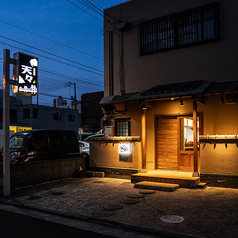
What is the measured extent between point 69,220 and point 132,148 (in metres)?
5.55

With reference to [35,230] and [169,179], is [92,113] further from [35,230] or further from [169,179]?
[35,230]

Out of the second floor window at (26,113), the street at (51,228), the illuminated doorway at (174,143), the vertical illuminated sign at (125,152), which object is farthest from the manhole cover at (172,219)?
the second floor window at (26,113)

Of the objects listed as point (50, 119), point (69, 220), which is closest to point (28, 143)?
point (69, 220)

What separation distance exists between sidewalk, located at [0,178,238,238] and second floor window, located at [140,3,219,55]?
638cm

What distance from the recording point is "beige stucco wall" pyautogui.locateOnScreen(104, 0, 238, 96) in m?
10.1

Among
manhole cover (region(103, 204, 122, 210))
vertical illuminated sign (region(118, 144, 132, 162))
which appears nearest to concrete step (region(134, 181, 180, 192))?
vertical illuminated sign (region(118, 144, 132, 162))

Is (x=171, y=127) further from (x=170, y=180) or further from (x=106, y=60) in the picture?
(x=106, y=60)

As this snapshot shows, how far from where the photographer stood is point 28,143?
1086 cm

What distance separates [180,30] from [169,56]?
125 centimetres

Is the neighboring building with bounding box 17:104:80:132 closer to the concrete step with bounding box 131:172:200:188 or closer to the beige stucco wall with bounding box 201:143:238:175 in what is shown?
the concrete step with bounding box 131:172:200:188

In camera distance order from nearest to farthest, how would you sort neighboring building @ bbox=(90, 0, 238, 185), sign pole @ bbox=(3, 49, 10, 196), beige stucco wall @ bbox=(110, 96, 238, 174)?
sign pole @ bbox=(3, 49, 10, 196) < beige stucco wall @ bbox=(110, 96, 238, 174) < neighboring building @ bbox=(90, 0, 238, 185)

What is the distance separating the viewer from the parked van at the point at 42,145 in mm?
10656

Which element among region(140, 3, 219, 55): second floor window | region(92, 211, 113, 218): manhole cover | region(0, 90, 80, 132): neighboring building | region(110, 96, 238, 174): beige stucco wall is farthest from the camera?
region(0, 90, 80, 132): neighboring building

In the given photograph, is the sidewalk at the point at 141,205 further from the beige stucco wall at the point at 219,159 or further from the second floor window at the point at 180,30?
the second floor window at the point at 180,30
